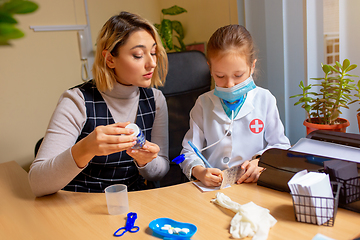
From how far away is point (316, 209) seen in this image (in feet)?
2.51

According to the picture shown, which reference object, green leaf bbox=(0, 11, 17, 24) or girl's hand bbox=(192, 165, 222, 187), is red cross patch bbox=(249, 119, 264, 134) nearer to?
girl's hand bbox=(192, 165, 222, 187)

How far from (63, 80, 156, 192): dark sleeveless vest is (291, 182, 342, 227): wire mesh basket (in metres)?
0.81

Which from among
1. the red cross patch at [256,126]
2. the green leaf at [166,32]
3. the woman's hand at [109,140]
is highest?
the green leaf at [166,32]

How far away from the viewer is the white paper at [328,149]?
91cm

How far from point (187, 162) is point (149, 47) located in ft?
1.65

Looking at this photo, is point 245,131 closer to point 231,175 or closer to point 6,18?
point 231,175

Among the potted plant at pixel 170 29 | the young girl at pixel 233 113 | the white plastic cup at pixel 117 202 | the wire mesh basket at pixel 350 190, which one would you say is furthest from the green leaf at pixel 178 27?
the wire mesh basket at pixel 350 190

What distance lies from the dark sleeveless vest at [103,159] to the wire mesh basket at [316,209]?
81 centimetres

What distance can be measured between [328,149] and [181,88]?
0.95 meters

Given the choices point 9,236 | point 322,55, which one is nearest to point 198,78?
point 322,55

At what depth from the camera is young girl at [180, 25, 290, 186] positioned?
4.01 ft

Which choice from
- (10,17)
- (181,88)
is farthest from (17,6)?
(181,88)

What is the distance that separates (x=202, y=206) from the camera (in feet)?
3.05

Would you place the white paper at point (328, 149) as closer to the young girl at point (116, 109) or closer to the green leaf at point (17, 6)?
the young girl at point (116, 109)
